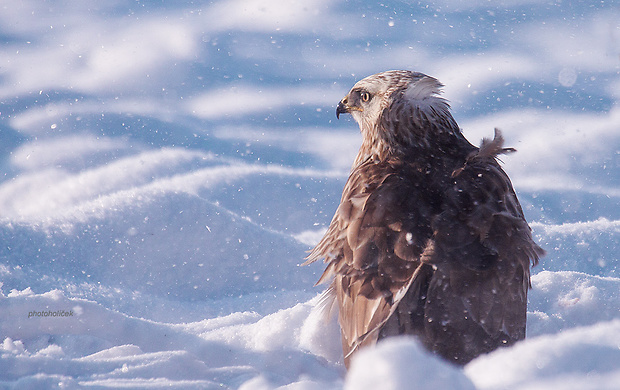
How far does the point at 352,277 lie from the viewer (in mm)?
2498

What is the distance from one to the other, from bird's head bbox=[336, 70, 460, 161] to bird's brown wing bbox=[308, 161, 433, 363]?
53cm

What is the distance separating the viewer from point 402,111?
10.8 ft

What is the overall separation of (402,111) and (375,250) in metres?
1.19

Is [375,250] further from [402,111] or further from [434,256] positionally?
[402,111]

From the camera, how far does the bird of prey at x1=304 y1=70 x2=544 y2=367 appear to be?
89.4 inches

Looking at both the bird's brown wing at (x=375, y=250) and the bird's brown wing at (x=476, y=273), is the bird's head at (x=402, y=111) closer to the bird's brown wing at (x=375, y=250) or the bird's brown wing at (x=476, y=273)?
the bird's brown wing at (x=375, y=250)

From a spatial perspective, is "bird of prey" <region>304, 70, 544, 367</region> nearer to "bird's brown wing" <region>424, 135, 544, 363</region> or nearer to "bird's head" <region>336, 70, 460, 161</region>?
"bird's brown wing" <region>424, 135, 544, 363</region>

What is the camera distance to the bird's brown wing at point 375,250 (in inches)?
92.0

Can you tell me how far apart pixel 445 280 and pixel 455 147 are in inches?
46.6

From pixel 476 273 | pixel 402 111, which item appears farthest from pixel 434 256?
pixel 402 111

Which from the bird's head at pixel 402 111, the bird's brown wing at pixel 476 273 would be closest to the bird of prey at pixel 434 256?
the bird's brown wing at pixel 476 273

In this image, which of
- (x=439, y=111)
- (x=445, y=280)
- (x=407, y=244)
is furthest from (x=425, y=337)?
(x=439, y=111)

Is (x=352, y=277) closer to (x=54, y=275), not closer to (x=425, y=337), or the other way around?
(x=425, y=337)

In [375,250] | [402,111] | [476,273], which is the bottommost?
[476,273]
